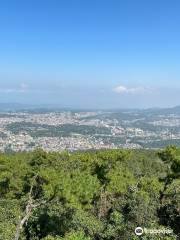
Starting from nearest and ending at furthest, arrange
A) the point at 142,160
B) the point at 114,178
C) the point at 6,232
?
the point at 6,232
the point at 114,178
the point at 142,160

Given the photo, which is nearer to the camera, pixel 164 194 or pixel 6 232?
pixel 6 232

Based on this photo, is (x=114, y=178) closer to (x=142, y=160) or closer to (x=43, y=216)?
(x=43, y=216)

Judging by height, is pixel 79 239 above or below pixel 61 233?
above

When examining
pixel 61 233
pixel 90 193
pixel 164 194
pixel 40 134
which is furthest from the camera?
pixel 40 134

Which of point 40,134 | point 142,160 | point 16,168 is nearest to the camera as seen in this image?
point 16,168

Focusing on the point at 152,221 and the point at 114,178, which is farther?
the point at 114,178

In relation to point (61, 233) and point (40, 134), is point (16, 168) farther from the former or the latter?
point (40, 134)

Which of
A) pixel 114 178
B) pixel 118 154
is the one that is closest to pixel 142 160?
pixel 118 154

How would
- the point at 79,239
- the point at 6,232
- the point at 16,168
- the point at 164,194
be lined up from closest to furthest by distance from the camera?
1. the point at 79,239
2. the point at 6,232
3. the point at 164,194
4. the point at 16,168

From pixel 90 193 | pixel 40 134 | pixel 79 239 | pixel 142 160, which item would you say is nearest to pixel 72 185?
pixel 90 193
